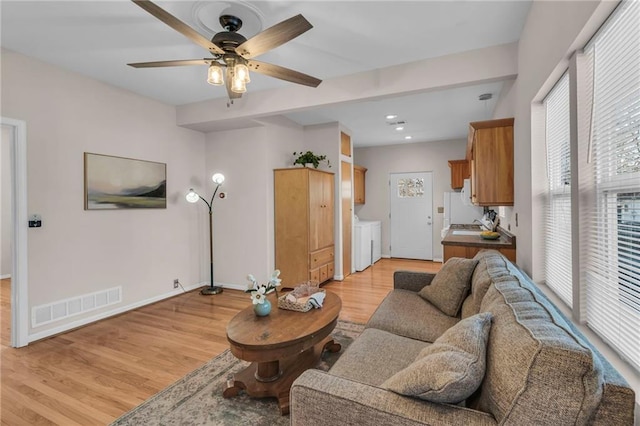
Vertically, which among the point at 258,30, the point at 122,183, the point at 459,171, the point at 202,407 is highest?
the point at 258,30

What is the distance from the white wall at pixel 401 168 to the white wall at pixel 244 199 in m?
2.80

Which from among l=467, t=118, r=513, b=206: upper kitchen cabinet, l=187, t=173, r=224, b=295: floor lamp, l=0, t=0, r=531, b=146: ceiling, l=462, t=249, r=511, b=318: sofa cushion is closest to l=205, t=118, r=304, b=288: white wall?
l=187, t=173, r=224, b=295: floor lamp

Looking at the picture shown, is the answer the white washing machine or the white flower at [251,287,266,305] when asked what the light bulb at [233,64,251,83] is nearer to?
the white flower at [251,287,266,305]

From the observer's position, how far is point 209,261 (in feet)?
15.5

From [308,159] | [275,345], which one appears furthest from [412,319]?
[308,159]

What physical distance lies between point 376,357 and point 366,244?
4.32m

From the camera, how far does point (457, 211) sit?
20.1ft

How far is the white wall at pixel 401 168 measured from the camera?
20.8 ft

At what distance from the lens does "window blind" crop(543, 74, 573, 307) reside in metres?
1.73

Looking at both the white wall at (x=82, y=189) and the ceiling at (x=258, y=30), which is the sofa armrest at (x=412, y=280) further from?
the white wall at (x=82, y=189)

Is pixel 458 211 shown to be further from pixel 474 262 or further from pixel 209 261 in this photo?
pixel 209 261

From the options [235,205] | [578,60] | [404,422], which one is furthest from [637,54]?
[235,205]

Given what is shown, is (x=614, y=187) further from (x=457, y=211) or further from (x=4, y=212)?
(x=4, y=212)

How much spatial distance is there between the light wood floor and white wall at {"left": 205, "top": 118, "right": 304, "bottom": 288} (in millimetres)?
685
